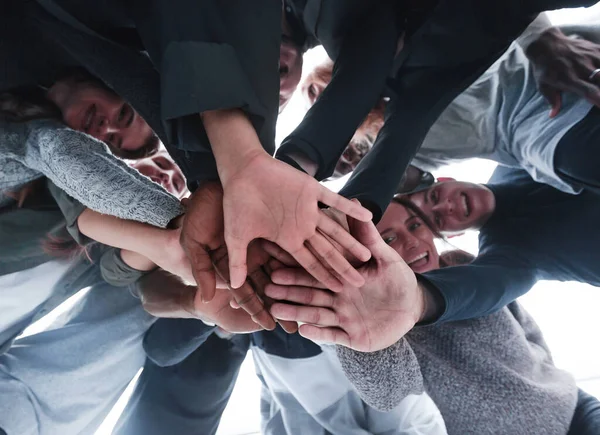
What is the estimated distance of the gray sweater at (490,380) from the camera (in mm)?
958

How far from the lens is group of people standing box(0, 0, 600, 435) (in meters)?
0.62

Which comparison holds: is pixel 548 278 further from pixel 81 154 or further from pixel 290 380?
pixel 81 154

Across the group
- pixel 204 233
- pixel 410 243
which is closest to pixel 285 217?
pixel 204 233

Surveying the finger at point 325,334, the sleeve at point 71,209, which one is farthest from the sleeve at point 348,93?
the sleeve at point 71,209

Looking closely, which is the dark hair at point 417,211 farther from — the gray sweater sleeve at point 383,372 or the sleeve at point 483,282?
the gray sweater sleeve at point 383,372

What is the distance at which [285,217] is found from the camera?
0.60 meters

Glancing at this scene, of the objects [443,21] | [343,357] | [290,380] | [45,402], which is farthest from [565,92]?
[45,402]

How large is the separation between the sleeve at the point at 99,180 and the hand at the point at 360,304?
190mm

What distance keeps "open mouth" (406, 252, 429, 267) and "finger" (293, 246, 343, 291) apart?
1.49 ft

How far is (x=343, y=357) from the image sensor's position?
0.80 m

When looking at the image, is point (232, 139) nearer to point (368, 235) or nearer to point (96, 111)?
point (368, 235)

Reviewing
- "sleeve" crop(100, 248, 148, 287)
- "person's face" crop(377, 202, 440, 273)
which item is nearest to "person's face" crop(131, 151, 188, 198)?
"sleeve" crop(100, 248, 148, 287)

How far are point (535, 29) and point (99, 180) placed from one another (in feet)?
2.45

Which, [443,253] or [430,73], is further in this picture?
[443,253]
